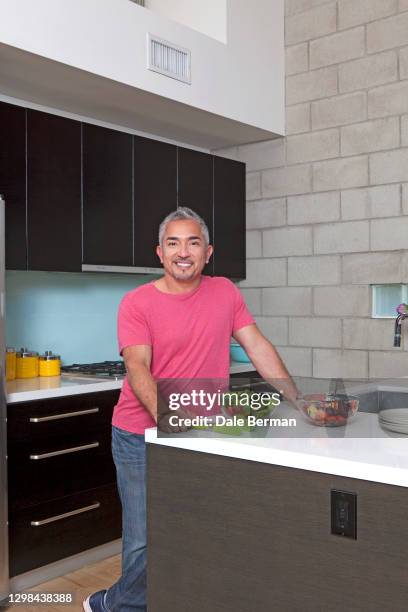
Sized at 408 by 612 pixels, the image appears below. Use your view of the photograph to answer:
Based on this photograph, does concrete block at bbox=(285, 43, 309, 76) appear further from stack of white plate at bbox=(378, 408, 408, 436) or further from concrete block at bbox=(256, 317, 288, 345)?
stack of white plate at bbox=(378, 408, 408, 436)

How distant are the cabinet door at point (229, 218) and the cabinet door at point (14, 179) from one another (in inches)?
59.1

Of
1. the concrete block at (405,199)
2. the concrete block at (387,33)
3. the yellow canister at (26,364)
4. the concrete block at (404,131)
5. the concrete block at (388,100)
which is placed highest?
the concrete block at (387,33)

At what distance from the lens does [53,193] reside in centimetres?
352

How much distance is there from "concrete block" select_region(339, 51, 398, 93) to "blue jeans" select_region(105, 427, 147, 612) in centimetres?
287

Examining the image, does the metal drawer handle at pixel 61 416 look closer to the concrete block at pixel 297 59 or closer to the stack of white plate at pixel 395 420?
the stack of white plate at pixel 395 420

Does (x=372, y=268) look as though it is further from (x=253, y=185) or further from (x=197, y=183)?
(x=197, y=183)

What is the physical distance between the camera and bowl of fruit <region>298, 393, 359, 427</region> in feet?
5.93

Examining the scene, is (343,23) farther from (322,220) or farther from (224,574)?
(224,574)

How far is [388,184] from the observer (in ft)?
13.5

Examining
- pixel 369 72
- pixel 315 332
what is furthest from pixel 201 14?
pixel 315 332

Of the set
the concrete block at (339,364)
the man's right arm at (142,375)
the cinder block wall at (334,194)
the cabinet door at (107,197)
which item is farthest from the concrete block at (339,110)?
the man's right arm at (142,375)

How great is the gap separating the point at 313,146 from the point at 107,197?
1438 millimetres

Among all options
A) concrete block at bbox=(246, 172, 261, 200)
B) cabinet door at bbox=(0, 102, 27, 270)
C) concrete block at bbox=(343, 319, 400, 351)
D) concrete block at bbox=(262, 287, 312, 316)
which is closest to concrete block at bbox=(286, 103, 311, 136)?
concrete block at bbox=(246, 172, 261, 200)

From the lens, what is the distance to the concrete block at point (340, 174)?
13.9 ft
